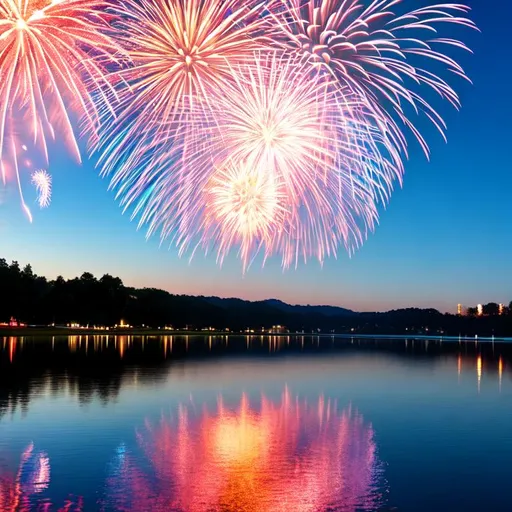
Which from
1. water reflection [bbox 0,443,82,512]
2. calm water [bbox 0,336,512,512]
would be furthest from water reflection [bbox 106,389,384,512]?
water reflection [bbox 0,443,82,512]

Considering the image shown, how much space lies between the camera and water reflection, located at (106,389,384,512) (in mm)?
13953

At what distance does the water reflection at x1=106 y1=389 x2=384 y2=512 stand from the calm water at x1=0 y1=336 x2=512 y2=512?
0.15 feet

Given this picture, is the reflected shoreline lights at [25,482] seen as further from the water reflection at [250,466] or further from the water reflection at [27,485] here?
the water reflection at [250,466]

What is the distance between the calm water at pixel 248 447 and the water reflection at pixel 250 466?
45 mm

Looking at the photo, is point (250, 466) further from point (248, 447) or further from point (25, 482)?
point (25, 482)

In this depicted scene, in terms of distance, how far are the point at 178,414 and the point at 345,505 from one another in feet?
48.5

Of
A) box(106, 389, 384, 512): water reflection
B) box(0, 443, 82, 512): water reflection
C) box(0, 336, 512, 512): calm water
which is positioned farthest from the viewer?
box(0, 336, 512, 512): calm water

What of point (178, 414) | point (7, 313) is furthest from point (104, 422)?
point (7, 313)

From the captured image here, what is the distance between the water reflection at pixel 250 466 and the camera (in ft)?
45.8

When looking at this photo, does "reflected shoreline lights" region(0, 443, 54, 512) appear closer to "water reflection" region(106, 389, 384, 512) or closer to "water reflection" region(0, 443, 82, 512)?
"water reflection" region(0, 443, 82, 512)

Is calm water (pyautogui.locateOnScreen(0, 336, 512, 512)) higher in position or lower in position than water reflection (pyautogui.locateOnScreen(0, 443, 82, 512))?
lower

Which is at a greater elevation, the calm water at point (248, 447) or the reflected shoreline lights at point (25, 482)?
the reflected shoreline lights at point (25, 482)

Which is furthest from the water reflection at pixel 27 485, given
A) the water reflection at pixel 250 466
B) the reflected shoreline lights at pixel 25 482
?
the water reflection at pixel 250 466

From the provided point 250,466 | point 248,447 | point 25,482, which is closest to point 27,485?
point 25,482
